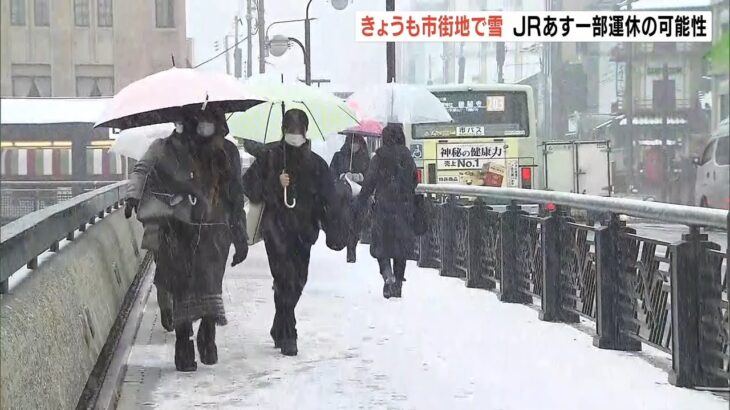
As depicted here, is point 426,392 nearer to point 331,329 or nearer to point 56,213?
point 56,213

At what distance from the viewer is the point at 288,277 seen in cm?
882

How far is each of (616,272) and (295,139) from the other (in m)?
2.51

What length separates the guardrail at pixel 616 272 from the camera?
270 inches

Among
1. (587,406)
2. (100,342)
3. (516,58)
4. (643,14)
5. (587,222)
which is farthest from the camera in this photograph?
(516,58)

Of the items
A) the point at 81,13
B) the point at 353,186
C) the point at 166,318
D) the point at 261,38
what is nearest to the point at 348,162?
the point at 353,186

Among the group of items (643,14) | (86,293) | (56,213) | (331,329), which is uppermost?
(643,14)

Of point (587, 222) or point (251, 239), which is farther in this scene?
point (587, 222)

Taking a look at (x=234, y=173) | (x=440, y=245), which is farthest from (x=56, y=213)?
(x=440, y=245)

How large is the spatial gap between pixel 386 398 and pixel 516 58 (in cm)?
4077

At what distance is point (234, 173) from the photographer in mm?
7898

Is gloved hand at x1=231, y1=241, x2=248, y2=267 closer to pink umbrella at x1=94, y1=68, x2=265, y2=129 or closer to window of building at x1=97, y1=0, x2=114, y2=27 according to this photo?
pink umbrella at x1=94, y1=68, x2=265, y2=129

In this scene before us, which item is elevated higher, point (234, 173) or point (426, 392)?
point (234, 173)

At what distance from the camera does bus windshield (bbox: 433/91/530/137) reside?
26312 millimetres

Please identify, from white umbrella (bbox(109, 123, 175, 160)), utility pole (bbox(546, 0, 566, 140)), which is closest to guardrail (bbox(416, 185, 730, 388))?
white umbrella (bbox(109, 123, 175, 160))
